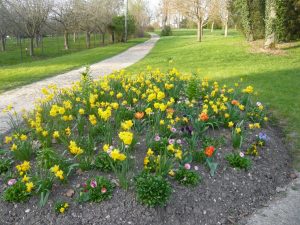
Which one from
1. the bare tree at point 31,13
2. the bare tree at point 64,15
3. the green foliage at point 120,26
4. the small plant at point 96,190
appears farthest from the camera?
the green foliage at point 120,26

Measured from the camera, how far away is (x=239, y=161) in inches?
152

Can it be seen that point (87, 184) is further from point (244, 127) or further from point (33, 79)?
point (33, 79)

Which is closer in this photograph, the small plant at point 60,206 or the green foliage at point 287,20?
the small plant at point 60,206

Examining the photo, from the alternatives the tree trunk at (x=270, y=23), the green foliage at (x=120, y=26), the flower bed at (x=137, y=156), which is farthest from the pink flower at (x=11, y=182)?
the green foliage at (x=120, y=26)

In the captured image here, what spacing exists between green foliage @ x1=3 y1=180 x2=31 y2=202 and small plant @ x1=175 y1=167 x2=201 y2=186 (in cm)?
165

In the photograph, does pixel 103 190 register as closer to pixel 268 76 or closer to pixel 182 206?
pixel 182 206

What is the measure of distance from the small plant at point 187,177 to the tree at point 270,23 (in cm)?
1354

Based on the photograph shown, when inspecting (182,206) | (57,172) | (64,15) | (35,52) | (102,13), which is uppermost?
(102,13)

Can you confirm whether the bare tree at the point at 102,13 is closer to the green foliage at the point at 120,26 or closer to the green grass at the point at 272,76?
the green foliage at the point at 120,26

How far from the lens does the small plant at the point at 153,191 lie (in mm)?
3105

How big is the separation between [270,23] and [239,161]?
13013 millimetres

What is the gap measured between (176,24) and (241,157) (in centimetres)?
9597

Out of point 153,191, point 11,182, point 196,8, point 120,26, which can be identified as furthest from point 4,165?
point 120,26

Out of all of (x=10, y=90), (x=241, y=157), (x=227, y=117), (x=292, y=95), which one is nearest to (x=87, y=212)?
(x=241, y=157)
